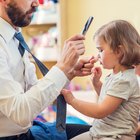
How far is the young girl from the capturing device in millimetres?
1153

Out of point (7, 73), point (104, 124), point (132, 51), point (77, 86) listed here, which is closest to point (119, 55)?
point (132, 51)

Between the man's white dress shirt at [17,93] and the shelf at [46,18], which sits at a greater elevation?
the man's white dress shirt at [17,93]

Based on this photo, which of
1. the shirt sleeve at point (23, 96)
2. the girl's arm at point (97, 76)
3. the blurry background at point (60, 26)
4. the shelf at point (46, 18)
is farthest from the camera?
the shelf at point (46, 18)

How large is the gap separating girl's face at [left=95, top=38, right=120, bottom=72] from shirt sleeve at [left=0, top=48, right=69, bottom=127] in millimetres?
202

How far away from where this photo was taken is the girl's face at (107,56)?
1195 mm

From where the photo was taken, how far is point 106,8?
9.20 ft

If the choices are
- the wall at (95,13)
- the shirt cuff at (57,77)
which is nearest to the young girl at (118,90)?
the shirt cuff at (57,77)

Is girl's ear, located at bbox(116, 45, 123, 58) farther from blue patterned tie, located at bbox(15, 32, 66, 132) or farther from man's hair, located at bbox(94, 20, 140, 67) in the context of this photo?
blue patterned tie, located at bbox(15, 32, 66, 132)

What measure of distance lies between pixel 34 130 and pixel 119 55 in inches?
19.0

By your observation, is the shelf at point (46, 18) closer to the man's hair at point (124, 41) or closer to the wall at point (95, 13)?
the wall at point (95, 13)

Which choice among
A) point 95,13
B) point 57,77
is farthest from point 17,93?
point 95,13

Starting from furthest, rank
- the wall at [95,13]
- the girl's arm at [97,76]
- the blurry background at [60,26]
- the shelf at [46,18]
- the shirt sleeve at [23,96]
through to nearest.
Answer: the shelf at [46,18]
the blurry background at [60,26]
the wall at [95,13]
the girl's arm at [97,76]
the shirt sleeve at [23,96]

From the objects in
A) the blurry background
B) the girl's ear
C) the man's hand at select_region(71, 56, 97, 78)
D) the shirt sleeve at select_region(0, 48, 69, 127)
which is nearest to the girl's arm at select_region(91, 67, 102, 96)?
the man's hand at select_region(71, 56, 97, 78)

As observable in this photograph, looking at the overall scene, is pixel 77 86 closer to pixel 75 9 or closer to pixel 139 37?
pixel 75 9
